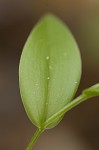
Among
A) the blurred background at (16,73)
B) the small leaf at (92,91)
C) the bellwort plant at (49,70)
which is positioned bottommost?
the blurred background at (16,73)

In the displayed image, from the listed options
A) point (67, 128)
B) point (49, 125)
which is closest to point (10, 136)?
point (67, 128)

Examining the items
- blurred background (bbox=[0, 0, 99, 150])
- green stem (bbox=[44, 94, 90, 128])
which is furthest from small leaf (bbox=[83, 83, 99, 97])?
blurred background (bbox=[0, 0, 99, 150])

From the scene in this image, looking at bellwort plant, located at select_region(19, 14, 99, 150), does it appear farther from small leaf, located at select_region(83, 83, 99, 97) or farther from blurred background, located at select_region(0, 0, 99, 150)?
blurred background, located at select_region(0, 0, 99, 150)

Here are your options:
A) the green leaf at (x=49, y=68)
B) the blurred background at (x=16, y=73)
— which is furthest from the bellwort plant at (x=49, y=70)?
the blurred background at (x=16, y=73)

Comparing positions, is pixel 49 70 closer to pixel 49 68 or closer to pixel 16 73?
pixel 49 68

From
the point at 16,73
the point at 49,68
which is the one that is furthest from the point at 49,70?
the point at 16,73

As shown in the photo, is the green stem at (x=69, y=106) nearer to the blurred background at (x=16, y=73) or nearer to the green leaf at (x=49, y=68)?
the green leaf at (x=49, y=68)
